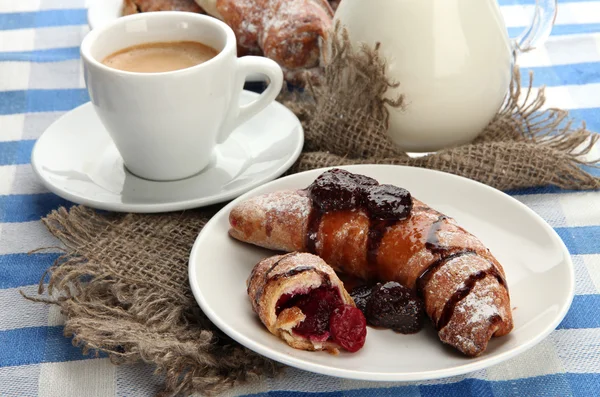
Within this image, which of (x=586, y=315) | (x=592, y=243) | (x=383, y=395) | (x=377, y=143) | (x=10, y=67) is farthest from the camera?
(x=10, y=67)

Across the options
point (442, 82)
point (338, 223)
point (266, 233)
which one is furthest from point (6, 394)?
point (442, 82)

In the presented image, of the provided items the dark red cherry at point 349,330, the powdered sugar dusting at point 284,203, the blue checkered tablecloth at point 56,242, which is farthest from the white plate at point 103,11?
the dark red cherry at point 349,330

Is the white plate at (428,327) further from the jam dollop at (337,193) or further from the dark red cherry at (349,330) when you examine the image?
the jam dollop at (337,193)

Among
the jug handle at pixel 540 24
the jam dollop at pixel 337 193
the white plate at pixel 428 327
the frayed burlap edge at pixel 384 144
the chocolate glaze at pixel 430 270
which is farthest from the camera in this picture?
the jug handle at pixel 540 24

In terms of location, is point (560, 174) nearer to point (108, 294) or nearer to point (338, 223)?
point (338, 223)

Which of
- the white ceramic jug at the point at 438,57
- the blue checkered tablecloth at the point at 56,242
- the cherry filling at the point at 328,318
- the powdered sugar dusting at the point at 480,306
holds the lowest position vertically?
the blue checkered tablecloth at the point at 56,242

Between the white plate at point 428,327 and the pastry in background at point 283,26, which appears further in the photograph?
the pastry in background at point 283,26
